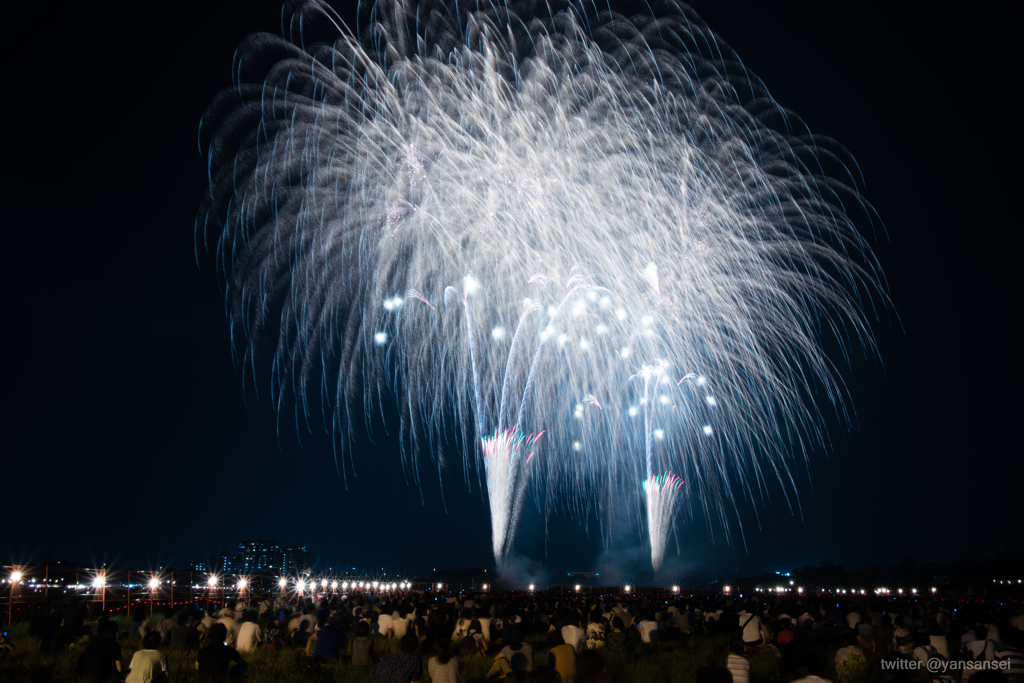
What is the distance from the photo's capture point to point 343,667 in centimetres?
1167

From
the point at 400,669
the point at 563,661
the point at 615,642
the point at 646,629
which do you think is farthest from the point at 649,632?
the point at 400,669

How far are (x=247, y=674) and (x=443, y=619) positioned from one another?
9.76 metres

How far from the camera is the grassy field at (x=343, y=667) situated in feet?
35.4

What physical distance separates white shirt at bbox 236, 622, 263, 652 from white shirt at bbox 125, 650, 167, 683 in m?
5.05

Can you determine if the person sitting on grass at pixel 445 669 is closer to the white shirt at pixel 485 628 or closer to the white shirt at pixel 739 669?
the white shirt at pixel 739 669

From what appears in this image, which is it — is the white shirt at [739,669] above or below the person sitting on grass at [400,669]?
below

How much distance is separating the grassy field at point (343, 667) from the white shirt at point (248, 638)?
0.66 ft

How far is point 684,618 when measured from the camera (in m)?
19.1

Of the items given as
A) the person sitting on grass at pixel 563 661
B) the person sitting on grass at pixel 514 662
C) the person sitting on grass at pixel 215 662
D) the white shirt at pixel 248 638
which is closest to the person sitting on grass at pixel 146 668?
the person sitting on grass at pixel 215 662

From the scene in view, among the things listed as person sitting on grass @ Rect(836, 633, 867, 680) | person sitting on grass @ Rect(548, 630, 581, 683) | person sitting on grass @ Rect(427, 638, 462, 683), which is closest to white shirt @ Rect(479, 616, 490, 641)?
person sitting on grass @ Rect(548, 630, 581, 683)

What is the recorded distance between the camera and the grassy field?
10.8 m

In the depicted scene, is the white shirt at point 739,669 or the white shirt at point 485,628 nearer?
the white shirt at point 739,669

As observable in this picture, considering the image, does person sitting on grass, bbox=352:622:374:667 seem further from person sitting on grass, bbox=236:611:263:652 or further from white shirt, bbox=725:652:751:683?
white shirt, bbox=725:652:751:683

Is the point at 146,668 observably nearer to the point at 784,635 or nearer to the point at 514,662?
the point at 514,662
